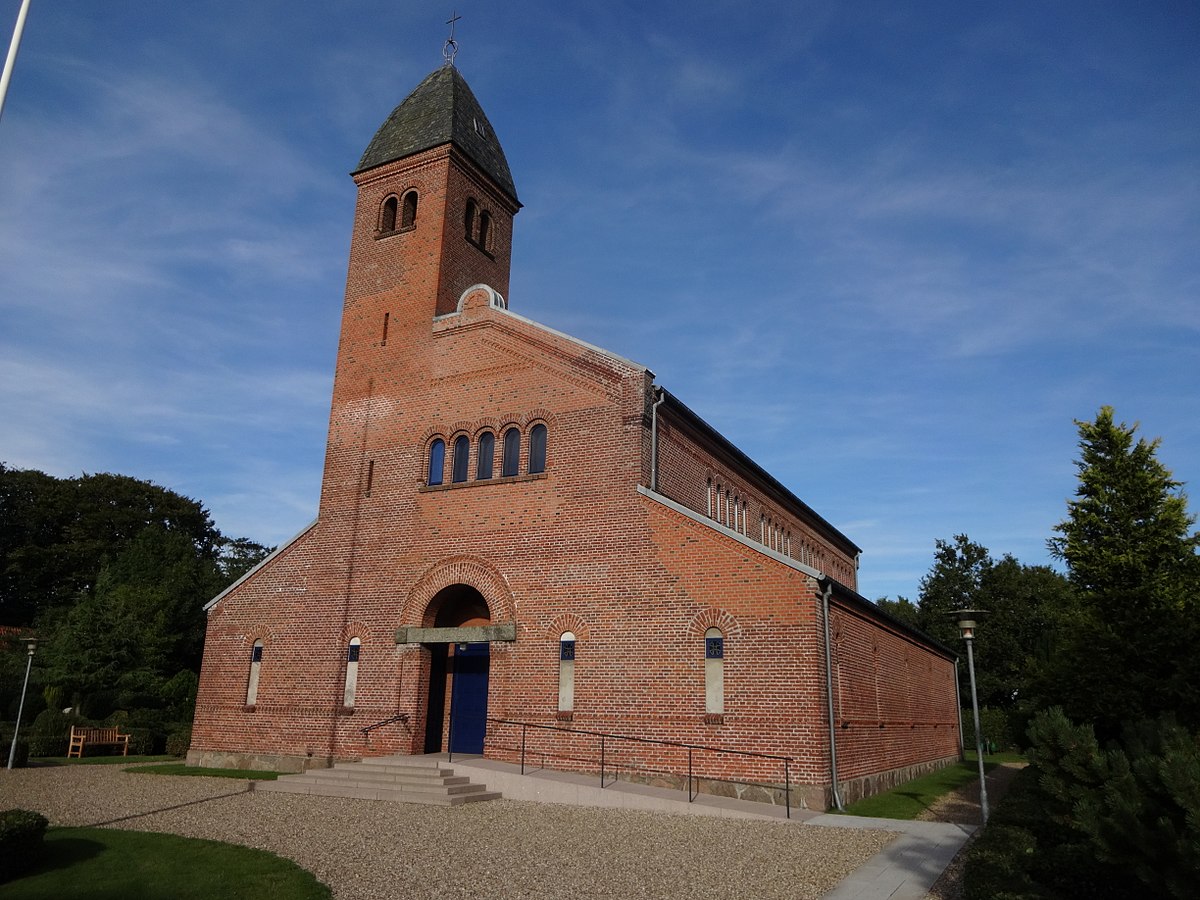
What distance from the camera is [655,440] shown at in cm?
2064

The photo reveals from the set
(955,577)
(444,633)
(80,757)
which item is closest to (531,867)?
(444,633)

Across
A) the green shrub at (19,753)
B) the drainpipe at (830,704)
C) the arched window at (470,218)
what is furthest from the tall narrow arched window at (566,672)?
the green shrub at (19,753)

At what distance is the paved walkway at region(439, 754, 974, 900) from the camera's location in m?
10.1

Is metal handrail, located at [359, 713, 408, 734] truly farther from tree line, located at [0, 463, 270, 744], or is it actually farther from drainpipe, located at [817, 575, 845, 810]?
tree line, located at [0, 463, 270, 744]

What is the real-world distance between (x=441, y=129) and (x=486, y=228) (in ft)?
10.4

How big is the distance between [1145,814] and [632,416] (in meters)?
14.4

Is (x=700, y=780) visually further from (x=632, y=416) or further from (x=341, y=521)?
(x=341, y=521)

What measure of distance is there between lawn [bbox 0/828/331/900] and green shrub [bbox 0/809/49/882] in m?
0.15

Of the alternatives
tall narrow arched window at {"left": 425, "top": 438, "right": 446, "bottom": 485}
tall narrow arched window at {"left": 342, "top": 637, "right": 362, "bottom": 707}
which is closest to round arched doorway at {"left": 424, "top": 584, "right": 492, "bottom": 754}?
tall narrow arched window at {"left": 342, "top": 637, "right": 362, "bottom": 707}

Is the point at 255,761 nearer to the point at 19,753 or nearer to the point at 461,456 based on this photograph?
the point at 19,753

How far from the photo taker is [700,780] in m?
16.8

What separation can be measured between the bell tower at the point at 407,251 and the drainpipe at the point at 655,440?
6822mm

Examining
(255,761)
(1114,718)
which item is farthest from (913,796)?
(255,761)

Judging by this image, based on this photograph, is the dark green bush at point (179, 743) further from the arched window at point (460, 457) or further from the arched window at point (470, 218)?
the arched window at point (470, 218)
